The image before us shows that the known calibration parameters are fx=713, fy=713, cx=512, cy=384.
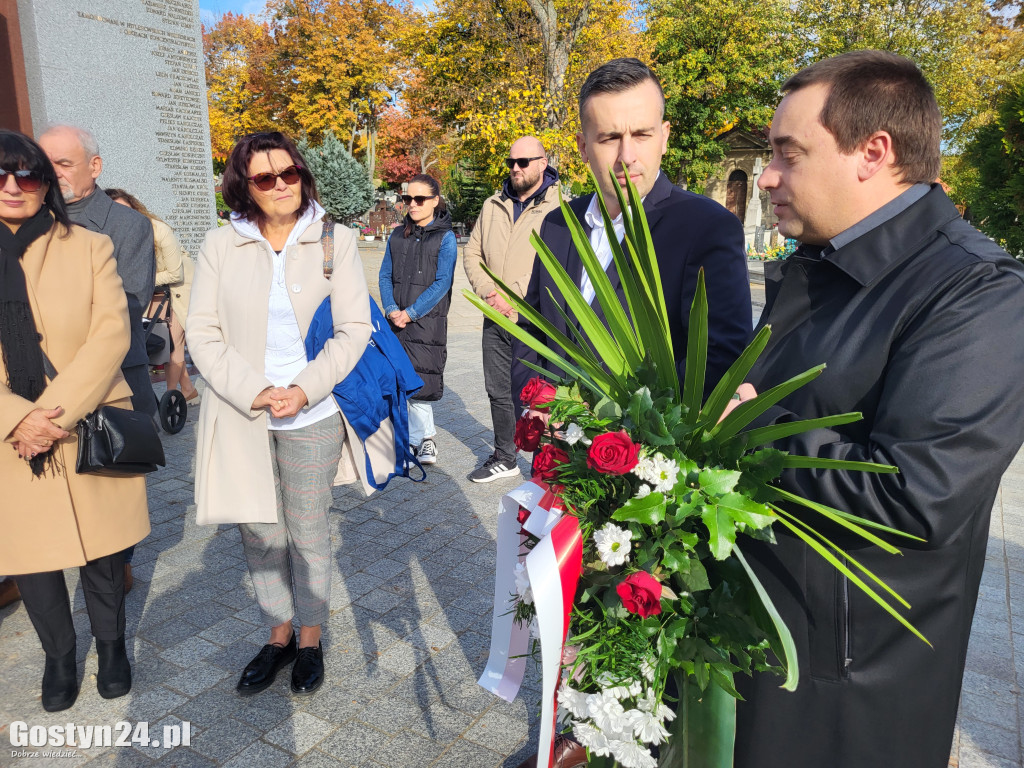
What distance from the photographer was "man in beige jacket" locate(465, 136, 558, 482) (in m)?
5.38

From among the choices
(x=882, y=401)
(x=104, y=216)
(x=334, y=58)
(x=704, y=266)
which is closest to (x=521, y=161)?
(x=104, y=216)

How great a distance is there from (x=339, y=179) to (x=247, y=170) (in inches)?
1415

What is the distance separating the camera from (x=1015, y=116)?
948 cm

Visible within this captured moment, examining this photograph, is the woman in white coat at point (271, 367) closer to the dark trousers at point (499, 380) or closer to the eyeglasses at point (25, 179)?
the eyeglasses at point (25, 179)

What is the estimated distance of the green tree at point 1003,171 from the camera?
958 cm

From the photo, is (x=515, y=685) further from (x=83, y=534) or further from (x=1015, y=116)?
(x=1015, y=116)

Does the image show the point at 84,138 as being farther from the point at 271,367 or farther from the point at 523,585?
the point at 523,585

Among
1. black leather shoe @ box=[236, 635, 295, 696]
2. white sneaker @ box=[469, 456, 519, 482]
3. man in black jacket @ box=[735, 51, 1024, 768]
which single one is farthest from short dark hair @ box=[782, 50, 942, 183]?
white sneaker @ box=[469, 456, 519, 482]

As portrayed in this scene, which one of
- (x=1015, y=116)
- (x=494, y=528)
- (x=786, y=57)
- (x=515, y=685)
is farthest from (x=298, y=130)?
(x=515, y=685)

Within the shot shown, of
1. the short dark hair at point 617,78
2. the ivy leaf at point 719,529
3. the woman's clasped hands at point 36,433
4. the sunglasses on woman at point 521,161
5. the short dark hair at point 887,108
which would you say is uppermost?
the short dark hair at point 617,78

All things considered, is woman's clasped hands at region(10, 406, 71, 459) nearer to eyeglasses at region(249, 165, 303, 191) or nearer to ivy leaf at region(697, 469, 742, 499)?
eyeglasses at region(249, 165, 303, 191)

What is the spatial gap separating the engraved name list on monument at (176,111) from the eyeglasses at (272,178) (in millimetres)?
6376

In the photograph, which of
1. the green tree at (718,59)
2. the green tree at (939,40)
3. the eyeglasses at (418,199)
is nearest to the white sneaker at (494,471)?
the eyeglasses at (418,199)

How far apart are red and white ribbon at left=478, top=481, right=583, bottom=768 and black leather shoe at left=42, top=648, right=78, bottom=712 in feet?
6.95
